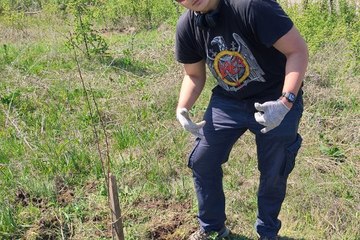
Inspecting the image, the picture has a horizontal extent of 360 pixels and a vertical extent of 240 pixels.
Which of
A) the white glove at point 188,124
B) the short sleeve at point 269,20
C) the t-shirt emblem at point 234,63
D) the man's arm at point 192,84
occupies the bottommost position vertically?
the white glove at point 188,124

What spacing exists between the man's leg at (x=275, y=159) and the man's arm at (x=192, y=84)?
1.18ft

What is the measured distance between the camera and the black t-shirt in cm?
178

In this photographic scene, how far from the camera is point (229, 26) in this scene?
189cm

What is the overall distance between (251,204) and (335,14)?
11.6 ft

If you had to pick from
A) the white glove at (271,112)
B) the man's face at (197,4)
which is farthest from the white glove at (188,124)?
the man's face at (197,4)

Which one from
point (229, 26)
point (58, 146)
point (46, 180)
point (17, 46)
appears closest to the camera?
point (229, 26)

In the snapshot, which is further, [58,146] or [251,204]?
[58,146]

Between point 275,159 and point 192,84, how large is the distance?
551mm

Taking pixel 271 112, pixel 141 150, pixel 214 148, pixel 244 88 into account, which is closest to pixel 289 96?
pixel 271 112

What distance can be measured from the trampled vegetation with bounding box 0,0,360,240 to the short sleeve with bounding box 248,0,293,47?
0.72m

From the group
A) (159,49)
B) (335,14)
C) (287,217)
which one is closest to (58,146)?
(287,217)

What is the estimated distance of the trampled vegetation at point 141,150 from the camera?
258 centimetres

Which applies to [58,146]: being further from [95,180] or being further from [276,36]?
[276,36]

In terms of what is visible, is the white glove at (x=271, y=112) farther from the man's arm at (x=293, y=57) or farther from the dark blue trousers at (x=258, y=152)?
the dark blue trousers at (x=258, y=152)
